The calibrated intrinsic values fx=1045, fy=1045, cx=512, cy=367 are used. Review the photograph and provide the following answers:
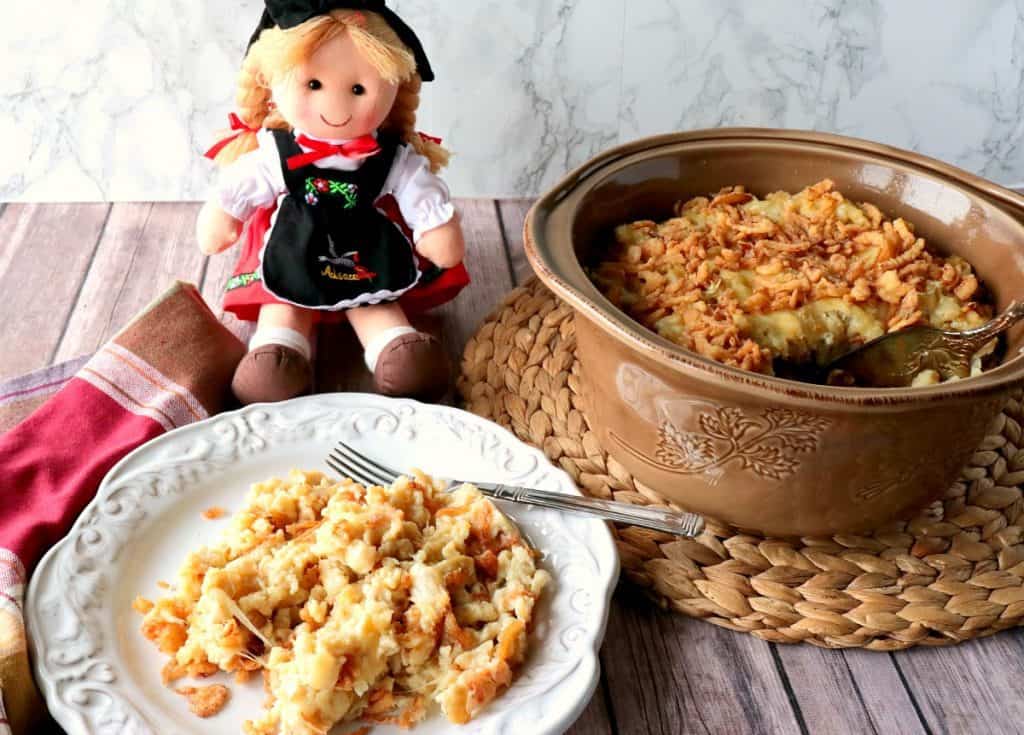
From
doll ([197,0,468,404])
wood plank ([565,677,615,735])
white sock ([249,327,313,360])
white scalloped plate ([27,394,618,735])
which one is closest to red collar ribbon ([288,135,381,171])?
doll ([197,0,468,404])

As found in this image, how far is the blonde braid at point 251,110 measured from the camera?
4.97 ft

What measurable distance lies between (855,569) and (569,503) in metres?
0.36

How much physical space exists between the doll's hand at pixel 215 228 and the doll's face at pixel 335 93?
19 centimetres

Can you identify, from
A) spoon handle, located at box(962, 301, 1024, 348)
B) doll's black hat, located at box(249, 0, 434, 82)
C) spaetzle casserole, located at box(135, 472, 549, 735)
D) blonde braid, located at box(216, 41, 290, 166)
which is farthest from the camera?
blonde braid, located at box(216, 41, 290, 166)

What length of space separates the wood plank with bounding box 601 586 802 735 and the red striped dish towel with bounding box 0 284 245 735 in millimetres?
626

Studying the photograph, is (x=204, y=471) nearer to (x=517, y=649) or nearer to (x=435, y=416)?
(x=435, y=416)

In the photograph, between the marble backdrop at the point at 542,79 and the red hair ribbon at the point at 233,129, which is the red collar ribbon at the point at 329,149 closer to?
the red hair ribbon at the point at 233,129

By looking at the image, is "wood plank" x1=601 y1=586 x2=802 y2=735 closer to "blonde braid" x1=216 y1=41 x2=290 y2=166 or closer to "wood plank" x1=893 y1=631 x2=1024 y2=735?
"wood plank" x1=893 y1=631 x2=1024 y2=735

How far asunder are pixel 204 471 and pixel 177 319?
297 mm

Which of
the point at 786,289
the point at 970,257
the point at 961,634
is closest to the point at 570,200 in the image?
the point at 786,289

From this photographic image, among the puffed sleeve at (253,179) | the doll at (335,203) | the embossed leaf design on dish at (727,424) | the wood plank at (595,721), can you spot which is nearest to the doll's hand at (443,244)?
the doll at (335,203)

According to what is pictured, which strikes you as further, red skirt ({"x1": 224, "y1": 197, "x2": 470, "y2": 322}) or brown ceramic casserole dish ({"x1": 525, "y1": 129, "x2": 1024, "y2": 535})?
red skirt ({"x1": 224, "y1": 197, "x2": 470, "y2": 322})

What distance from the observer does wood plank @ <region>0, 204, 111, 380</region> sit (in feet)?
5.47

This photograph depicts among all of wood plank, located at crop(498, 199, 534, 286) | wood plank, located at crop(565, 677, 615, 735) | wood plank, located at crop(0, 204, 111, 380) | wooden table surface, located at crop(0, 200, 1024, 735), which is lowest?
wood plank, located at crop(0, 204, 111, 380)
